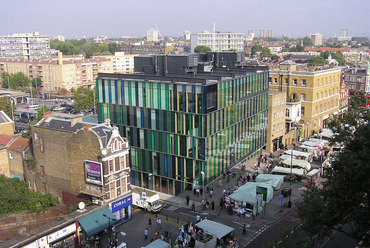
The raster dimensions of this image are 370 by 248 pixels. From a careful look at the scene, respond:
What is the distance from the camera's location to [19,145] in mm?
49844

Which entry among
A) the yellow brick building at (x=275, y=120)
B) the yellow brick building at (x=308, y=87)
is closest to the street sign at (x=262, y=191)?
the yellow brick building at (x=275, y=120)

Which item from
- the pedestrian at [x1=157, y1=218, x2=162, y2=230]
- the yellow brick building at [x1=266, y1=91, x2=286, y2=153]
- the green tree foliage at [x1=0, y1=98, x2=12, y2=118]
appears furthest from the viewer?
the green tree foliage at [x1=0, y1=98, x2=12, y2=118]

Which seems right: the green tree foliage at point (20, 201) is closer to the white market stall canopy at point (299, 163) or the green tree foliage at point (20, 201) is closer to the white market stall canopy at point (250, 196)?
the white market stall canopy at point (250, 196)

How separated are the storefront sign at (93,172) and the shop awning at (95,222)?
3106 millimetres

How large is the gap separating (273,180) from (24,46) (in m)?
174

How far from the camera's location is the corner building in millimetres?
44781

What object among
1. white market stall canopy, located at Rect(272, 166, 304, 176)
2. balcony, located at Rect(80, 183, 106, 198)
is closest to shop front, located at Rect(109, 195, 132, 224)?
balcony, located at Rect(80, 183, 106, 198)

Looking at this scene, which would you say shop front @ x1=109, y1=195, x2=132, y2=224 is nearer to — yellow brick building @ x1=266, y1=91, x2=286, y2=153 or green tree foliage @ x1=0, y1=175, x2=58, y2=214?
green tree foliage @ x1=0, y1=175, x2=58, y2=214

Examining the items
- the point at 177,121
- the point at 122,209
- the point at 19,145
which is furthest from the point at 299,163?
the point at 19,145

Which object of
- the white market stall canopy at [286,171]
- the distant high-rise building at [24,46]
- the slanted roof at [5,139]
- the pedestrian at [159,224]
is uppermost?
the distant high-rise building at [24,46]

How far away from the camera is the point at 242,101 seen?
53406 mm

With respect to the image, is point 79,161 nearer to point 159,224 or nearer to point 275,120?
point 159,224

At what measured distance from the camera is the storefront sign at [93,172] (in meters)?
38.8

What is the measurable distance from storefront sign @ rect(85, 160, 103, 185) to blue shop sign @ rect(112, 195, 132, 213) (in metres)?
2.96
